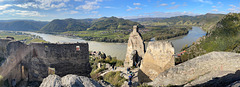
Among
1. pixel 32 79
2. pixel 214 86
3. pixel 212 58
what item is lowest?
pixel 32 79

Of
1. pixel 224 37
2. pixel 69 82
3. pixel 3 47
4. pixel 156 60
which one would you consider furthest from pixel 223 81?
pixel 224 37

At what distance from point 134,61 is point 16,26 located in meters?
156


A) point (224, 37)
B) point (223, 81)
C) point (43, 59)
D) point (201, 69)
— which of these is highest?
point (43, 59)

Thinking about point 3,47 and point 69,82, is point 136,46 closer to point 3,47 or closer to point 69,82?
point 69,82

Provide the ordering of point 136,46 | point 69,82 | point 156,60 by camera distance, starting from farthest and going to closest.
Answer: point 136,46, point 156,60, point 69,82

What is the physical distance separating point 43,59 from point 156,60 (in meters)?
7.60

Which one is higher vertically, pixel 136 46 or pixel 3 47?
pixel 3 47

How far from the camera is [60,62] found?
852 centimetres

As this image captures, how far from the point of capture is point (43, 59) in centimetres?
862

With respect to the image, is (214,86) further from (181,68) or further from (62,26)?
(62,26)

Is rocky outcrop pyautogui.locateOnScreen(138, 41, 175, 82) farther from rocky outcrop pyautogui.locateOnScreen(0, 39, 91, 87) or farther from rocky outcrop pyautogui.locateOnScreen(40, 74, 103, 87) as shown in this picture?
Answer: rocky outcrop pyautogui.locateOnScreen(40, 74, 103, 87)

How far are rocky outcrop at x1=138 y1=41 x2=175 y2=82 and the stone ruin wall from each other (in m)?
4.11

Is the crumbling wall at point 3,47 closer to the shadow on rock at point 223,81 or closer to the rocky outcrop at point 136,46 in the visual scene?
the rocky outcrop at point 136,46

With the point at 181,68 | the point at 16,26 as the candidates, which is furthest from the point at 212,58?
the point at 16,26
